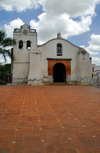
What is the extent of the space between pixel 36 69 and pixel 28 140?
14.7 metres

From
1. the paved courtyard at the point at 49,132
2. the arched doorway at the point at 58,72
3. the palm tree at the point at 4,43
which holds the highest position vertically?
the palm tree at the point at 4,43

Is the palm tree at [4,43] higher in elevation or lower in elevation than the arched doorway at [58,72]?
higher

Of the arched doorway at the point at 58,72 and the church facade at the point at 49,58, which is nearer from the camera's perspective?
the church facade at the point at 49,58

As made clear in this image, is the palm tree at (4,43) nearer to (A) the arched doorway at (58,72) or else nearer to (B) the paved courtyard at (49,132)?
(A) the arched doorway at (58,72)

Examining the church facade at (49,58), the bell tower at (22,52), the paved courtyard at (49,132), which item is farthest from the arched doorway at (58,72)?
the paved courtyard at (49,132)

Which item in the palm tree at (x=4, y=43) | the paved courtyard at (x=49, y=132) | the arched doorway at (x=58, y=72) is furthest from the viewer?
the arched doorway at (x=58, y=72)

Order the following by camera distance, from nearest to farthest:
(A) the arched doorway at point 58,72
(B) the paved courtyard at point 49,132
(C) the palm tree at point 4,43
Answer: (B) the paved courtyard at point 49,132, (C) the palm tree at point 4,43, (A) the arched doorway at point 58,72

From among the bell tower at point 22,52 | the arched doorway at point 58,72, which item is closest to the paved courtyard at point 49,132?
the bell tower at point 22,52

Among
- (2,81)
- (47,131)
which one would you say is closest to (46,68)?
(2,81)

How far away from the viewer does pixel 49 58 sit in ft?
60.8

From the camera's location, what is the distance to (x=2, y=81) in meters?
24.7

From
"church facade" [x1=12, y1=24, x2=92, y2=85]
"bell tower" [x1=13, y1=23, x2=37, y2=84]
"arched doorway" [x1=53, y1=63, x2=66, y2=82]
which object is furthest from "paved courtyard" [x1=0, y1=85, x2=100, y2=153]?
"arched doorway" [x1=53, y1=63, x2=66, y2=82]

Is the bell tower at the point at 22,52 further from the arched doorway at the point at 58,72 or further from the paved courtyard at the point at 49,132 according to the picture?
the paved courtyard at the point at 49,132

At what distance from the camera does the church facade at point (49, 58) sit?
60.6 ft
